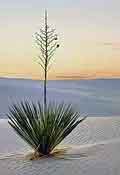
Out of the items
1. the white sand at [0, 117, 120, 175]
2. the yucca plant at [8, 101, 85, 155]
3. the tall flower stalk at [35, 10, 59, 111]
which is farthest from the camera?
the tall flower stalk at [35, 10, 59, 111]

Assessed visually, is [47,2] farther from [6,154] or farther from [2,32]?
[6,154]

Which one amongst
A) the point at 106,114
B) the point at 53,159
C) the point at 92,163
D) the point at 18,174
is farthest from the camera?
the point at 106,114

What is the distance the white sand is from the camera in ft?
8.68

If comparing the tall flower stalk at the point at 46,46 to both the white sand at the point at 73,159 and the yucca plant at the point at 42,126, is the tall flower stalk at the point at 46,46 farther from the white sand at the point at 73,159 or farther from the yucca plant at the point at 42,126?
the white sand at the point at 73,159

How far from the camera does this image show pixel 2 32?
4270 mm

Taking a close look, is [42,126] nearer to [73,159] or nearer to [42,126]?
[42,126]

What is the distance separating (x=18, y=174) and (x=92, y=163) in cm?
54

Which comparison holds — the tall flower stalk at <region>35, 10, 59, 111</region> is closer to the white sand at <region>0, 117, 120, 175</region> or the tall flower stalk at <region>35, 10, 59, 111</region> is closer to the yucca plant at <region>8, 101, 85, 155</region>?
the yucca plant at <region>8, 101, 85, 155</region>

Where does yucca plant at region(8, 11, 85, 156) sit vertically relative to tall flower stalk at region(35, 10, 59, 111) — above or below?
below

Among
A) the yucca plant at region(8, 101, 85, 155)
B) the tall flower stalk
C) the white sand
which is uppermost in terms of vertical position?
the tall flower stalk

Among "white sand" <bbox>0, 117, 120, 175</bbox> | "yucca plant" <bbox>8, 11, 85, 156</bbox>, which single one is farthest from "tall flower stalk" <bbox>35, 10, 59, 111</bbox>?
"white sand" <bbox>0, 117, 120, 175</bbox>

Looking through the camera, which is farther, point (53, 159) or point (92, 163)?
point (53, 159)

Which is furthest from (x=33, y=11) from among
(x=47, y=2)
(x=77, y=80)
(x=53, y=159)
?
(x=53, y=159)

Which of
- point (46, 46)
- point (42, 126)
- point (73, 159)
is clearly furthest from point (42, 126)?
point (46, 46)
